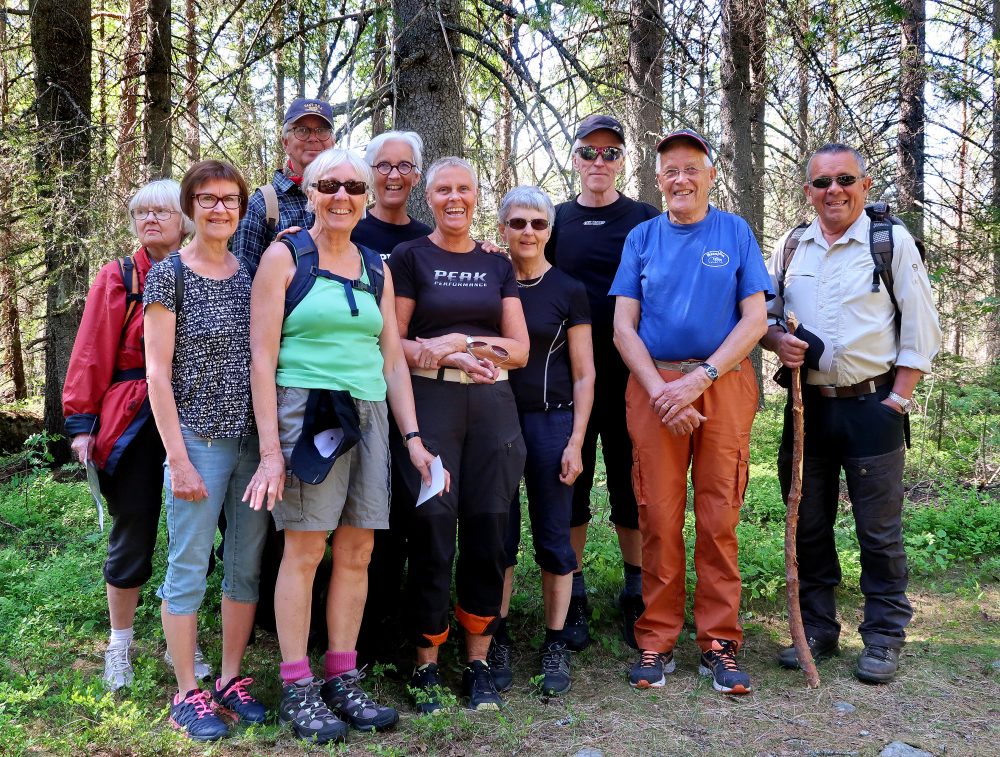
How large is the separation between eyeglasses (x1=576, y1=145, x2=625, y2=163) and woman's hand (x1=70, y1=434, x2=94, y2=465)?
112 inches

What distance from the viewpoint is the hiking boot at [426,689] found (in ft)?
11.3

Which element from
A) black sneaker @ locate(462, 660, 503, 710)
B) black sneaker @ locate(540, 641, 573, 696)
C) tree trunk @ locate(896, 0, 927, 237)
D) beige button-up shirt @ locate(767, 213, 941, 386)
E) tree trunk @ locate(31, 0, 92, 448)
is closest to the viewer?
black sneaker @ locate(462, 660, 503, 710)

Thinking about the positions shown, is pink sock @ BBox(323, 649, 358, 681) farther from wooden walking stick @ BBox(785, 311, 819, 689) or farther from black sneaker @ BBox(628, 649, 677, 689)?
wooden walking stick @ BBox(785, 311, 819, 689)

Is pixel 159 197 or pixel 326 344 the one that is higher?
pixel 159 197

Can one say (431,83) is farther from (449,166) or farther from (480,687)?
(480,687)

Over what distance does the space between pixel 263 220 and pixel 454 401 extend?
4.51 feet

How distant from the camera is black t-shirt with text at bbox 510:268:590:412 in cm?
386

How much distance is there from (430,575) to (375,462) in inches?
24.1

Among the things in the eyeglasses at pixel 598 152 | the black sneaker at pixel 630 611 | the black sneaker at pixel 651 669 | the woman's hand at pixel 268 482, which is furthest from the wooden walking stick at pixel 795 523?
the woman's hand at pixel 268 482

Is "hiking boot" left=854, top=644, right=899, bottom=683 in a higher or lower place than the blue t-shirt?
lower

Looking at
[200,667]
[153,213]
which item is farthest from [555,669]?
[153,213]

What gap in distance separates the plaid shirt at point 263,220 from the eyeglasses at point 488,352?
1058 millimetres

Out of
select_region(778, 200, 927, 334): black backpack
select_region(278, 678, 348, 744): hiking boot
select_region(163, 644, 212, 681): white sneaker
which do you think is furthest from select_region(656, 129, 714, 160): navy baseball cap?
select_region(163, 644, 212, 681): white sneaker

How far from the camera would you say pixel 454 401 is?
3.53m
